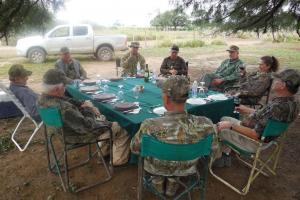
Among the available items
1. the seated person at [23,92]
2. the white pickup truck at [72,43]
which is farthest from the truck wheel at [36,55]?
the seated person at [23,92]

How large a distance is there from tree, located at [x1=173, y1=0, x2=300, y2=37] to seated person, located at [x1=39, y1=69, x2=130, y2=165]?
2343 millimetres

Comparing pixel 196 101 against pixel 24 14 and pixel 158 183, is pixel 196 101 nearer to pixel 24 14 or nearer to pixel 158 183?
pixel 158 183

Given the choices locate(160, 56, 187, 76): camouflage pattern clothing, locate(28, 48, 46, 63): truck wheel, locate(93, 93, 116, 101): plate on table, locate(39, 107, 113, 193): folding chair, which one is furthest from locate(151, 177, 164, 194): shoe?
locate(28, 48, 46, 63): truck wheel

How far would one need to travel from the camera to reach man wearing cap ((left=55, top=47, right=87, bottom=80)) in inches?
213

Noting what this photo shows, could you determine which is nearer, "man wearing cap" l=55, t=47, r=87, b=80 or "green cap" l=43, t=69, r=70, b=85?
"green cap" l=43, t=69, r=70, b=85

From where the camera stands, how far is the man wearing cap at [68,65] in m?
5.40

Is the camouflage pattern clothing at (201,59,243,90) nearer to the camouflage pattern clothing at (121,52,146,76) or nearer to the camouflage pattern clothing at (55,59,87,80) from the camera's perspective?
the camouflage pattern clothing at (121,52,146,76)

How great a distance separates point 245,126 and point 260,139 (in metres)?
0.31

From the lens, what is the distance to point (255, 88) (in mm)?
4590

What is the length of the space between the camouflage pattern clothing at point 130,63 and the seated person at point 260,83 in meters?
2.31

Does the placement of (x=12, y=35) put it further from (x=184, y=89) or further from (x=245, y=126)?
(x=245, y=126)

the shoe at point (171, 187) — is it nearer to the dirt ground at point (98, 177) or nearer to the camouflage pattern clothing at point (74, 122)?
the dirt ground at point (98, 177)

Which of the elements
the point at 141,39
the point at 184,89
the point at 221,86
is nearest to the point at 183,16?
the point at 221,86

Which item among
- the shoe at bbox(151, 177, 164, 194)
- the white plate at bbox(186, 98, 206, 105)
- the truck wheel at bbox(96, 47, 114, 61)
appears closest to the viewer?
the shoe at bbox(151, 177, 164, 194)
